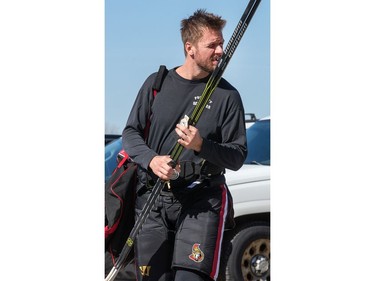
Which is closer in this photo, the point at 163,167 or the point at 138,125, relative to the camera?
the point at 163,167

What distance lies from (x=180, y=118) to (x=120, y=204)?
0.50 m

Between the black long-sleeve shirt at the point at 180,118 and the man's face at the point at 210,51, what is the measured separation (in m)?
0.07

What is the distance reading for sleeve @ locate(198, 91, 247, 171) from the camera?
4344 millimetres

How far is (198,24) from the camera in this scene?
4570mm

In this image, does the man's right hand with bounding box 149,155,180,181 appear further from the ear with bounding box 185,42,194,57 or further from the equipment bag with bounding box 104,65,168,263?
the ear with bounding box 185,42,194,57

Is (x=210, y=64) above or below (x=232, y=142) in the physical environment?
above

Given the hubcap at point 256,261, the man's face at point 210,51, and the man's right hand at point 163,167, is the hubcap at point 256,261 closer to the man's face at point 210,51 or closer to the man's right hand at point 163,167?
the man's right hand at point 163,167

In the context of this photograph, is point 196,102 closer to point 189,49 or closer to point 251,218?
point 189,49

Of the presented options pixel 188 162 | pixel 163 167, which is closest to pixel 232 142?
pixel 188 162
